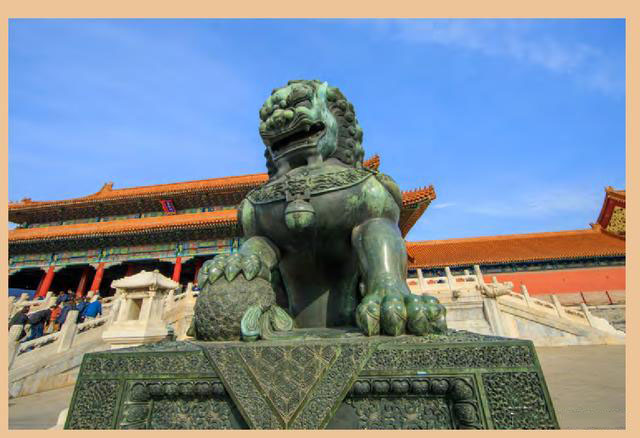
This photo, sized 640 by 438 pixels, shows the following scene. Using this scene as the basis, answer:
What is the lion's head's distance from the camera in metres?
1.83

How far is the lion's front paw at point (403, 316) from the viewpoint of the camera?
1.28 m

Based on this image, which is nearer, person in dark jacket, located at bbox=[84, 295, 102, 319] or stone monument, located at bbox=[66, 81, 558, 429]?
stone monument, located at bbox=[66, 81, 558, 429]

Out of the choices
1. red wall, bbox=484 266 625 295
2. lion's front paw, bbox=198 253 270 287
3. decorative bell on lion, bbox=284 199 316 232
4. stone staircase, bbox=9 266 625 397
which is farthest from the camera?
red wall, bbox=484 266 625 295

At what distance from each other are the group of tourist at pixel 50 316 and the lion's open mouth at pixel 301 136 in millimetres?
6793

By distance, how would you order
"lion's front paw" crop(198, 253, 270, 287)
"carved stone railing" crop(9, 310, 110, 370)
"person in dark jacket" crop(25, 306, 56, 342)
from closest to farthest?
"lion's front paw" crop(198, 253, 270, 287) < "carved stone railing" crop(9, 310, 110, 370) < "person in dark jacket" crop(25, 306, 56, 342)

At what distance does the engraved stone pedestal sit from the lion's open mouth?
3.51 feet

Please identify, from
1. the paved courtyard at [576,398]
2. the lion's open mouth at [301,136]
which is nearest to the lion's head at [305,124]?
the lion's open mouth at [301,136]

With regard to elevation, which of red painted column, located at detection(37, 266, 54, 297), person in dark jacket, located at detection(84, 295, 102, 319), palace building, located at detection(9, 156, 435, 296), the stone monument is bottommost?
the stone monument

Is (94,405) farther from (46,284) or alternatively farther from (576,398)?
(46,284)

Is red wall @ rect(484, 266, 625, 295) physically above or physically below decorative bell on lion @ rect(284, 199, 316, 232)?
above

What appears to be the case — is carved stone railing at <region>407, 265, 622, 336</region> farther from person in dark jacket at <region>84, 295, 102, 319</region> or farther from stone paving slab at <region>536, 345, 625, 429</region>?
person in dark jacket at <region>84, 295, 102, 319</region>

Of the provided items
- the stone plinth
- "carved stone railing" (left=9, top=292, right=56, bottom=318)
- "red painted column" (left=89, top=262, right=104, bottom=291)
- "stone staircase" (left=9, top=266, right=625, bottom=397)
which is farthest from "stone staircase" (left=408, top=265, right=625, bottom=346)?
"red painted column" (left=89, top=262, right=104, bottom=291)

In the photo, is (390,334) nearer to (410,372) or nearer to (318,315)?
(410,372)

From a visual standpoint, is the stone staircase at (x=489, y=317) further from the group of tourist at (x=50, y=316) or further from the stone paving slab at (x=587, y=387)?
the stone paving slab at (x=587, y=387)
